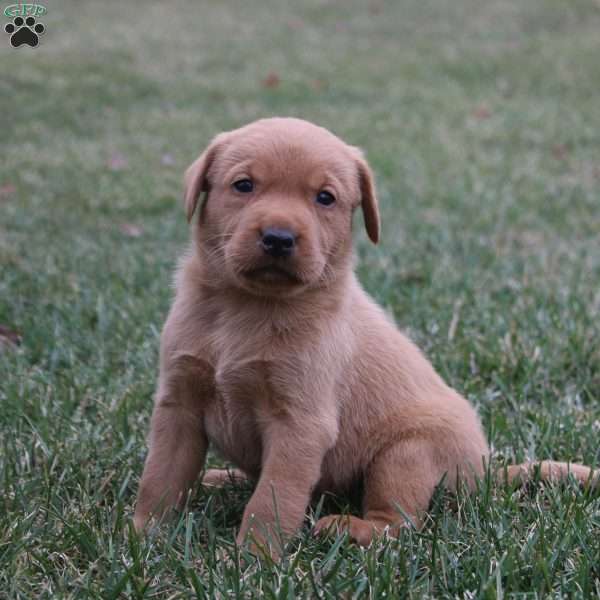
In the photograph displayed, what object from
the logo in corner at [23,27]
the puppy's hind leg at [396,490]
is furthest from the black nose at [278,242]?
the logo in corner at [23,27]

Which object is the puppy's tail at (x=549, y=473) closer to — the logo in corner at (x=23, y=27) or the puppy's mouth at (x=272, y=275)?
the puppy's mouth at (x=272, y=275)

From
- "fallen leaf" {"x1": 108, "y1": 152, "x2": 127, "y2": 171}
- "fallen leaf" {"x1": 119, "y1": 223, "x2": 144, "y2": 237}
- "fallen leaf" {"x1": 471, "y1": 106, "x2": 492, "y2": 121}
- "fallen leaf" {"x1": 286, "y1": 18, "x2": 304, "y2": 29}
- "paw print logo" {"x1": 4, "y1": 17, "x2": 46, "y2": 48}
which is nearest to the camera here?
"paw print logo" {"x1": 4, "y1": 17, "x2": 46, "y2": 48}

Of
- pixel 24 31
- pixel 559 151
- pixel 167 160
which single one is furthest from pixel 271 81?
pixel 24 31

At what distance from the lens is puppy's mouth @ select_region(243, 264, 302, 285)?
9.27ft

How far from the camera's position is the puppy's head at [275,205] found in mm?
2793

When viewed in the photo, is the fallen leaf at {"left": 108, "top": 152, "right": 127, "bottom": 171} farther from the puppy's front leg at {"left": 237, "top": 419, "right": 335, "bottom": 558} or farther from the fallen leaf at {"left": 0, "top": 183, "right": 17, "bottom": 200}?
the puppy's front leg at {"left": 237, "top": 419, "right": 335, "bottom": 558}

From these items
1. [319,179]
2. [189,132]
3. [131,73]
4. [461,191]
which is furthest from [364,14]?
[319,179]

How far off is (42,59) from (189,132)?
5003 millimetres

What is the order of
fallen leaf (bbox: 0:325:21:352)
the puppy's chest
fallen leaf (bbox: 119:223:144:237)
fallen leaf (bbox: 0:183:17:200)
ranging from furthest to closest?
fallen leaf (bbox: 0:183:17:200)
fallen leaf (bbox: 119:223:144:237)
fallen leaf (bbox: 0:325:21:352)
the puppy's chest

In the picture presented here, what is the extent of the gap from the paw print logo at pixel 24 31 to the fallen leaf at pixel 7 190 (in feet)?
12.2

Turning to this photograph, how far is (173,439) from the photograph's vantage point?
3010mm

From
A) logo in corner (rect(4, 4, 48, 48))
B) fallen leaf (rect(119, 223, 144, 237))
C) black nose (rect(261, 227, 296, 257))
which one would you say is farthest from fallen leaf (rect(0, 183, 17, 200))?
black nose (rect(261, 227, 296, 257))

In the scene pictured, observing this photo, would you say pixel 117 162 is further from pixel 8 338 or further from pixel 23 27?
pixel 23 27

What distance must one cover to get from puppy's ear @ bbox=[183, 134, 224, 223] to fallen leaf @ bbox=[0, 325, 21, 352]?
76.2 inches
